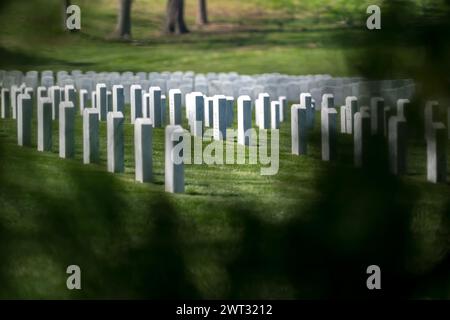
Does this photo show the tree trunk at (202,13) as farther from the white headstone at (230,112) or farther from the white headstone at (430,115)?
the white headstone at (430,115)

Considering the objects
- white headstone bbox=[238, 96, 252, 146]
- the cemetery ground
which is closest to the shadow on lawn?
the cemetery ground

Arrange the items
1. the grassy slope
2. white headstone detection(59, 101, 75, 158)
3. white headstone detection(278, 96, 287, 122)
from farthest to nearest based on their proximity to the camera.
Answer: the grassy slope, white headstone detection(278, 96, 287, 122), white headstone detection(59, 101, 75, 158)

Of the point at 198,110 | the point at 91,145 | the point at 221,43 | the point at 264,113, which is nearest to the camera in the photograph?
the point at 91,145

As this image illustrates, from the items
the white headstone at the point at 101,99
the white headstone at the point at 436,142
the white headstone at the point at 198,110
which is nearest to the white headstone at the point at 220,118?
the white headstone at the point at 198,110

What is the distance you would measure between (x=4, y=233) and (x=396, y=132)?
0.23 metres

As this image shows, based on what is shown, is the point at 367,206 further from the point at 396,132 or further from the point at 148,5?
the point at 148,5

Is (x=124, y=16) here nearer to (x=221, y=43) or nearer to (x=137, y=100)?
(x=137, y=100)

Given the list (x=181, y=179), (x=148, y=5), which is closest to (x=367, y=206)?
(x=181, y=179)

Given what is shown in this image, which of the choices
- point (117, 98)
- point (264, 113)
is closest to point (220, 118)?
point (264, 113)

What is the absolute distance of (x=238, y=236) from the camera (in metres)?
0.58

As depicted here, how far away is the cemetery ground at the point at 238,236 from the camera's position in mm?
542

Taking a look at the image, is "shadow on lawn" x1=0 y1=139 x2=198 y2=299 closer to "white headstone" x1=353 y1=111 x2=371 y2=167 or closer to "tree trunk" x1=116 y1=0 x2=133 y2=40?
"white headstone" x1=353 y1=111 x2=371 y2=167

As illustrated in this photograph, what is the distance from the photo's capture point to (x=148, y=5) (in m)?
26.7

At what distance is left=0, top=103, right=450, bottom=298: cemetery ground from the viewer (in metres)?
0.54
